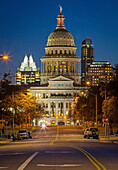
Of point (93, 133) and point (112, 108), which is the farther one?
point (93, 133)

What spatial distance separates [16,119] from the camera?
89438 millimetres

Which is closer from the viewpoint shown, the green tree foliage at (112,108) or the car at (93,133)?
the green tree foliage at (112,108)

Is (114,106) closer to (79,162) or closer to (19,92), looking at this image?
(19,92)

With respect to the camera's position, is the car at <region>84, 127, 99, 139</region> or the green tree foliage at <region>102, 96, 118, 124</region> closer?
the green tree foliage at <region>102, 96, 118, 124</region>

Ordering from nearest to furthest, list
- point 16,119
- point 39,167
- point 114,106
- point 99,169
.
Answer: point 99,169 → point 39,167 → point 114,106 → point 16,119

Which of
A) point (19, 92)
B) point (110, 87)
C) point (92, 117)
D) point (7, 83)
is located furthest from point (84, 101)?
point (110, 87)

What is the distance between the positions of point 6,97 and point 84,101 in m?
35.1

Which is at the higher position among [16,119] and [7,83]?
[7,83]

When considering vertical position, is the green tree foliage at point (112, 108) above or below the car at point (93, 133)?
above

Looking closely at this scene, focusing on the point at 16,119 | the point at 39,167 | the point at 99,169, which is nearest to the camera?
the point at 99,169

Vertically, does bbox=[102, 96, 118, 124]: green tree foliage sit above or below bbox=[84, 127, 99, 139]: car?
above

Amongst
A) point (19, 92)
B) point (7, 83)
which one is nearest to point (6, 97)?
point (7, 83)

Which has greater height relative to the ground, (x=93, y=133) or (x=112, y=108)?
(x=112, y=108)

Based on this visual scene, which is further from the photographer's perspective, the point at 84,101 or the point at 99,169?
the point at 84,101
